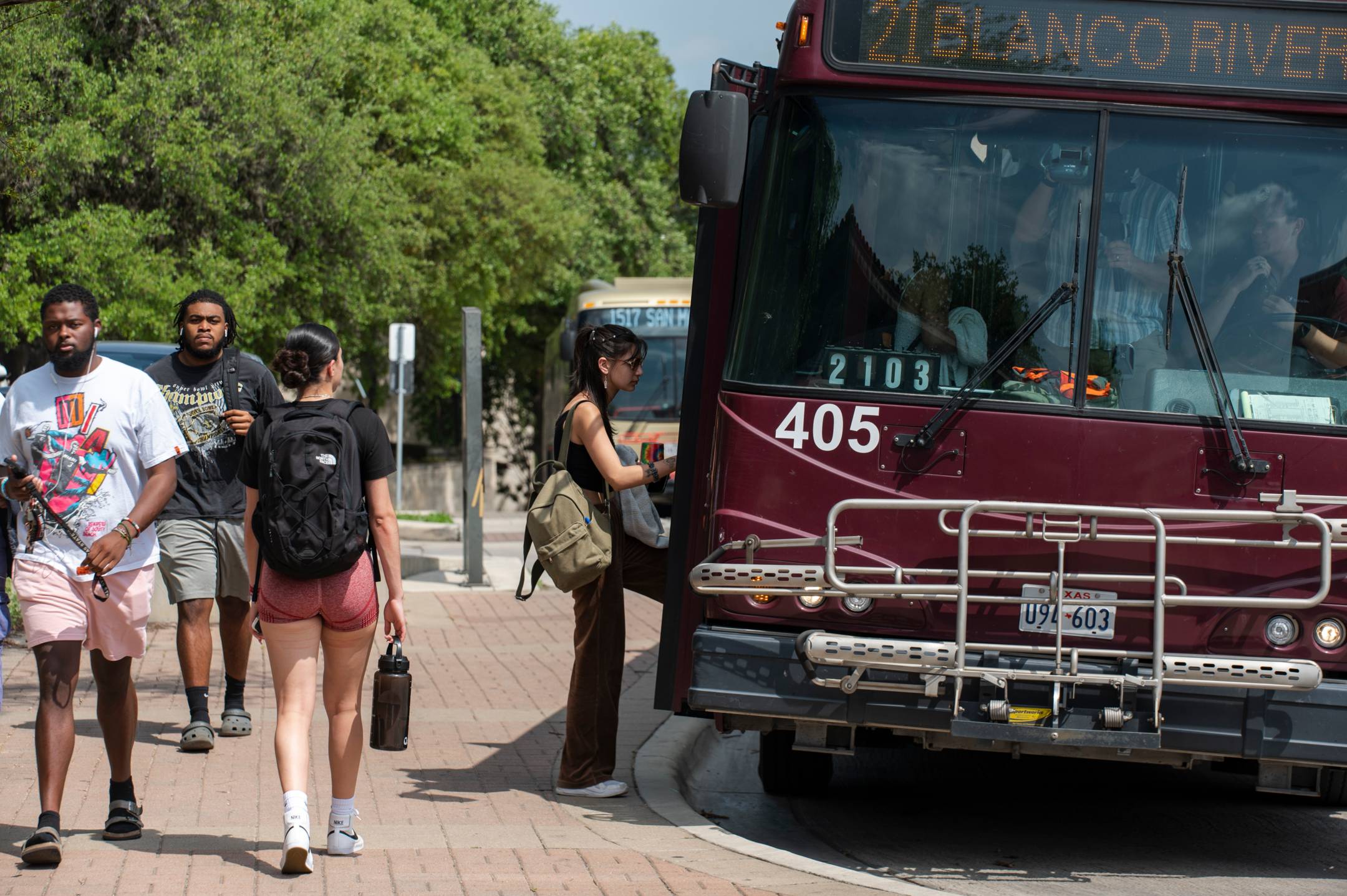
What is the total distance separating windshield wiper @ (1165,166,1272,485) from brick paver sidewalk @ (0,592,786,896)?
2.23 metres

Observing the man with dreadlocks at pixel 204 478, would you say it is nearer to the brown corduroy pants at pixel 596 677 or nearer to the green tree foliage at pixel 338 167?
the brown corduroy pants at pixel 596 677

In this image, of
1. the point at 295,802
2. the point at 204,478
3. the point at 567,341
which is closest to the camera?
the point at 295,802

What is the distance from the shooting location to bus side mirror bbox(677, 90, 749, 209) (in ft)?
19.7

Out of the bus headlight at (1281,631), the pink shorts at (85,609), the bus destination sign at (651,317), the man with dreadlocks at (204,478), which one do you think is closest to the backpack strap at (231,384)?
the man with dreadlocks at (204,478)

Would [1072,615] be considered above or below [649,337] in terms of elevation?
above

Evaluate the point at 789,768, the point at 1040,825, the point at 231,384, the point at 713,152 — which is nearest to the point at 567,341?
the point at 231,384

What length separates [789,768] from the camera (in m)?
7.42

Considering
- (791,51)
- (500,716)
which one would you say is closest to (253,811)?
→ (500,716)

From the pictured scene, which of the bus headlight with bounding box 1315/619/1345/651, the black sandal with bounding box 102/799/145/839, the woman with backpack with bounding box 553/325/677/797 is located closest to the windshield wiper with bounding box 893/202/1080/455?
the bus headlight with bounding box 1315/619/1345/651

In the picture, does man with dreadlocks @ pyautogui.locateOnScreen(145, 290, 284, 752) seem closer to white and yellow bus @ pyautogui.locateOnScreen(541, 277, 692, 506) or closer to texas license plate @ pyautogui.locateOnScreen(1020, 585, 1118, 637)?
texas license plate @ pyautogui.locateOnScreen(1020, 585, 1118, 637)

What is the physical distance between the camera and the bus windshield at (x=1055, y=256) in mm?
5957

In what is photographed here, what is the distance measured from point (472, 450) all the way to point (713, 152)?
971 centimetres

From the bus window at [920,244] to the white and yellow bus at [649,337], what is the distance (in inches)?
708

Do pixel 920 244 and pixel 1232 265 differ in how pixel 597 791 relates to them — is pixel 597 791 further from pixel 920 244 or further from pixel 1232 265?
pixel 1232 265
